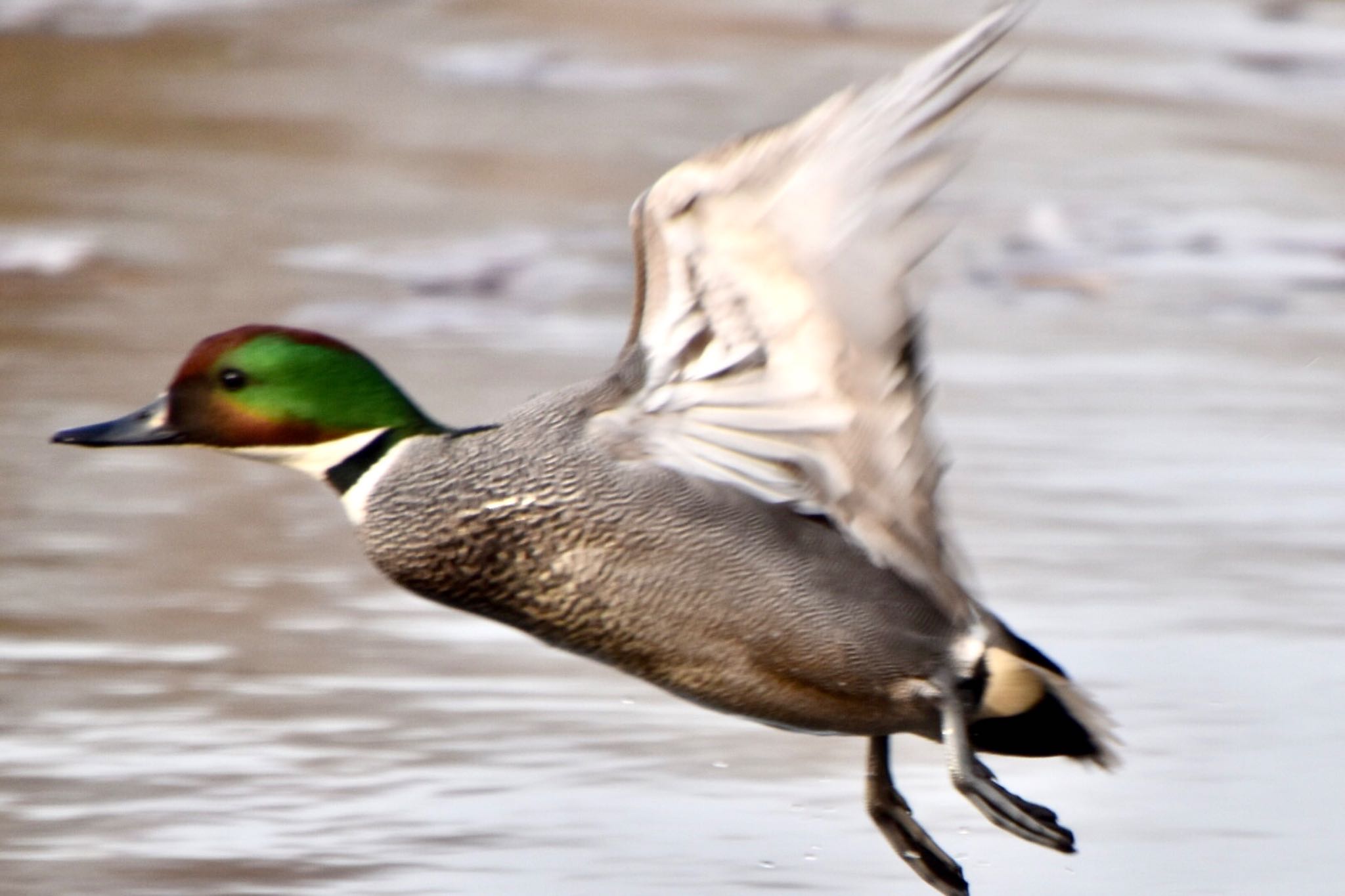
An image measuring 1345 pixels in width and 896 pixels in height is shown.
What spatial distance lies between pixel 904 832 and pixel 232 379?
1199mm

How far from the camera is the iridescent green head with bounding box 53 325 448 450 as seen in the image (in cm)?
365

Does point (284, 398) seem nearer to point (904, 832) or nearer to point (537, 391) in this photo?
point (904, 832)

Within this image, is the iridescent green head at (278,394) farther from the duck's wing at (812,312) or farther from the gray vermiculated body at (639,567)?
the duck's wing at (812,312)

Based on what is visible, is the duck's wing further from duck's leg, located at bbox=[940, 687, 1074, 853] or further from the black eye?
the black eye

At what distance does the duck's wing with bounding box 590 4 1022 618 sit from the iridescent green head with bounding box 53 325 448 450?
0.36 meters

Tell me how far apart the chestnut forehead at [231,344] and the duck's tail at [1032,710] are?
109 cm

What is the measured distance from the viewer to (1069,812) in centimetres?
402

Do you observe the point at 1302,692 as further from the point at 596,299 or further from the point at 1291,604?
the point at 596,299

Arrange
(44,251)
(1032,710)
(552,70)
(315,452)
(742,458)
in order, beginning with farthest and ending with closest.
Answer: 1. (552,70)
2. (44,251)
3. (1032,710)
4. (315,452)
5. (742,458)

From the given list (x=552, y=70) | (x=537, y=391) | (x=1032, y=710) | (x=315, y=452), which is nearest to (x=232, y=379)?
(x=315, y=452)

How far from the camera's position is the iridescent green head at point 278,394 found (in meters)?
3.65

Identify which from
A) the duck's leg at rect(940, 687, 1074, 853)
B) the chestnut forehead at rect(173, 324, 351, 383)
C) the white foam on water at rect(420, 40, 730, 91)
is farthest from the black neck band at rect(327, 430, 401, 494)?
the white foam on water at rect(420, 40, 730, 91)

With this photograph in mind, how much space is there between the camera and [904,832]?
3.76 m

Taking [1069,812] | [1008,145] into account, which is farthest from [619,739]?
[1008,145]
